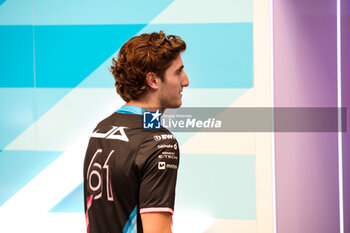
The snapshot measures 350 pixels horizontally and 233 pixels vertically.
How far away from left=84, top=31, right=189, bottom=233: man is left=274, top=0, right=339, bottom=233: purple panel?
1134 mm

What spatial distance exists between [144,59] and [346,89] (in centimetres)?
140

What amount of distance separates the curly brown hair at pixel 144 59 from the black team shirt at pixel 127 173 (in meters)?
0.07

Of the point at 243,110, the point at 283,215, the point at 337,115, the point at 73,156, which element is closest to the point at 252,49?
the point at 243,110

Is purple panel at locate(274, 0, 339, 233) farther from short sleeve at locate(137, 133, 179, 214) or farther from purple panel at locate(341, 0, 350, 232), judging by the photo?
short sleeve at locate(137, 133, 179, 214)

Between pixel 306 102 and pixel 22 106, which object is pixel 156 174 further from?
pixel 22 106

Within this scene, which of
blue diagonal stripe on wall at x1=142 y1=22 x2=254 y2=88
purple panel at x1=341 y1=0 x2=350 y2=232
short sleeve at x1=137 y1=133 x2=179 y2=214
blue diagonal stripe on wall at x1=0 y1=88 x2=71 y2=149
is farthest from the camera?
blue diagonal stripe on wall at x1=0 y1=88 x2=71 y2=149

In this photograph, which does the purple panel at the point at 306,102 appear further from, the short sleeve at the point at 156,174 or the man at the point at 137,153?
the short sleeve at the point at 156,174

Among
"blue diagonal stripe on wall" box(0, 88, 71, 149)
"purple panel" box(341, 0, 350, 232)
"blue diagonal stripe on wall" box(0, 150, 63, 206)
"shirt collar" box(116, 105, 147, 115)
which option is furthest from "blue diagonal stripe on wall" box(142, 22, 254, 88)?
"shirt collar" box(116, 105, 147, 115)

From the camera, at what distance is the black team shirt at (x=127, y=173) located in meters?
1.26

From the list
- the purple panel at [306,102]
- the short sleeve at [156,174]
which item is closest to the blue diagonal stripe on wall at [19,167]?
the purple panel at [306,102]

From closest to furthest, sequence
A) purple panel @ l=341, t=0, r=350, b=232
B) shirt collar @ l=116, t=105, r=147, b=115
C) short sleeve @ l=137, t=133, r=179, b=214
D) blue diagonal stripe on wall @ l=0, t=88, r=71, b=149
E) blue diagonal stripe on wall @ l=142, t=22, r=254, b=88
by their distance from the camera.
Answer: short sleeve @ l=137, t=133, r=179, b=214
shirt collar @ l=116, t=105, r=147, b=115
purple panel @ l=341, t=0, r=350, b=232
blue diagonal stripe on wall @ l=142, t=22, r=254, b=88
blue diagonal stripe on wall @ l=0, t=88, r=71, b=149

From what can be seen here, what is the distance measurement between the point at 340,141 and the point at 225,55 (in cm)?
91

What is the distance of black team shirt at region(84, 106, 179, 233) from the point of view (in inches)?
49.5

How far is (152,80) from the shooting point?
143 centimetres
